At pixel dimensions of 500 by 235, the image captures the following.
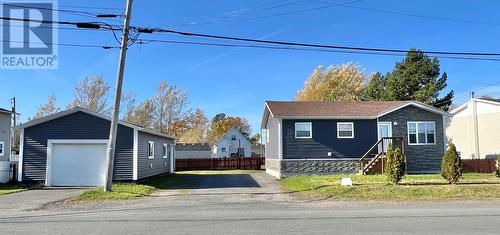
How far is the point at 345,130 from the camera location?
2895cm

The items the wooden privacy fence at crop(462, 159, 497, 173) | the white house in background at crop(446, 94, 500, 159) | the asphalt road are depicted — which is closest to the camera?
the asphalt road

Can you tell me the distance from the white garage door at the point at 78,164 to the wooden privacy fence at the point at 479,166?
21945 mm

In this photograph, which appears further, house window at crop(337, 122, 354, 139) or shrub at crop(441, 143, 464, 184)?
house window at crop(337, 122, 354, 139)

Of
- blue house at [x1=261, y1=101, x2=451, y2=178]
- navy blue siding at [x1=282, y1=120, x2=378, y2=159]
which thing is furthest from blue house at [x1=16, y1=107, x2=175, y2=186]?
navy blue siding at [x1=282, y1=120, x2=378, y2=159]

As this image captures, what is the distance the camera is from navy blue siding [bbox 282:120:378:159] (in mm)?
28469

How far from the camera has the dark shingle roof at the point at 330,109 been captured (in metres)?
28.8

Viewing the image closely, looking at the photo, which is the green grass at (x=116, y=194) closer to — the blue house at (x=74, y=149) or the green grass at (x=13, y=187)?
the blue house at (x=74, y=149)

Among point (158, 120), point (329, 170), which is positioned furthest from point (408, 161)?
point (158, 120)

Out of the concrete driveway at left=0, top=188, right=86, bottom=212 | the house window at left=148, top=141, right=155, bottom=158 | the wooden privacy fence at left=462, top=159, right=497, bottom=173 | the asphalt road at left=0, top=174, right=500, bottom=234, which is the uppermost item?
the house window at left=148, top=141, right=155, bottom=158

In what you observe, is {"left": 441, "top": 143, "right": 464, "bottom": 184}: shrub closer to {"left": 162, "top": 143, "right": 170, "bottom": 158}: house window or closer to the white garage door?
the white garage door

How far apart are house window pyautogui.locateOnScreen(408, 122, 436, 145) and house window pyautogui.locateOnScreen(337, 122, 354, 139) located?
3623 millimetres

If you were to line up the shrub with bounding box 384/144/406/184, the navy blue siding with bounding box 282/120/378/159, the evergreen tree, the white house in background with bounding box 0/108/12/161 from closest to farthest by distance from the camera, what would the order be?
the shrub with bounding box 384/144/406/184
the navy blue siding with bounding box 282/120/378/159
the white house in background with bounding box 0/108/12/161
the evergreen tree

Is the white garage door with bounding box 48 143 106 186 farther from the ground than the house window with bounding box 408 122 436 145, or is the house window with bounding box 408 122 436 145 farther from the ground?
the house window with bounding box 408 122 436 145

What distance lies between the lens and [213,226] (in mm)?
10453
